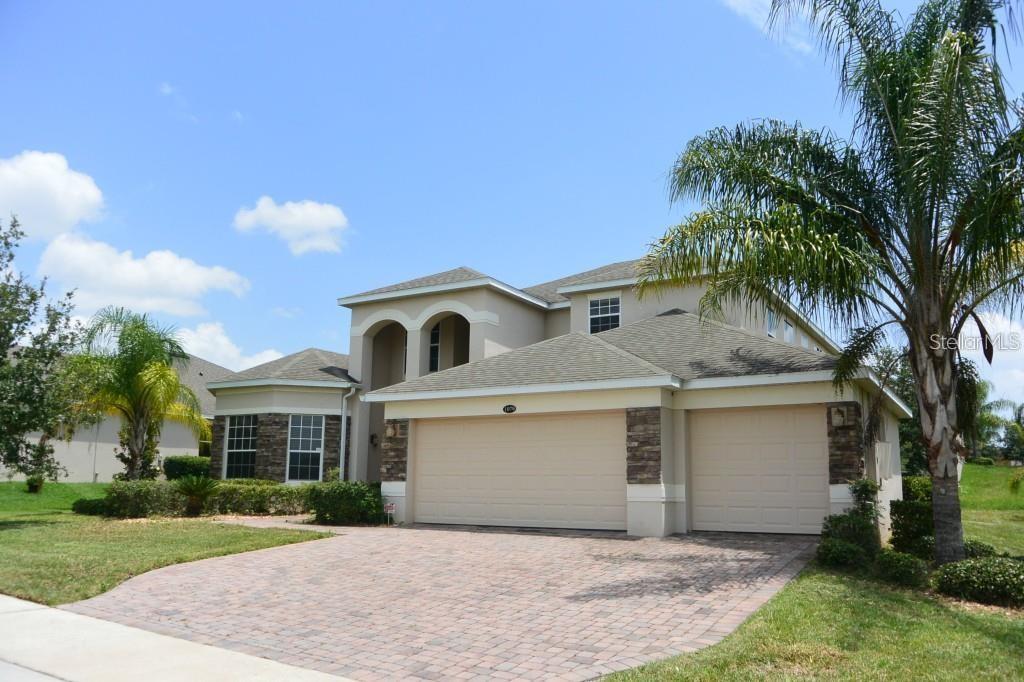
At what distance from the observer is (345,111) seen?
1608 centimetres

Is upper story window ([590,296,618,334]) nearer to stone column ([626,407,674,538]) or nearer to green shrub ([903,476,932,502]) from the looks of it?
stone column ([626,407,674,538])

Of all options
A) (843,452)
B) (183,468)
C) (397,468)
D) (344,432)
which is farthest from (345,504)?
(183,468)

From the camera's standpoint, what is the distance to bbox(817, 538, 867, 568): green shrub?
410 inches

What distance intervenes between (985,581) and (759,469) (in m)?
5.27

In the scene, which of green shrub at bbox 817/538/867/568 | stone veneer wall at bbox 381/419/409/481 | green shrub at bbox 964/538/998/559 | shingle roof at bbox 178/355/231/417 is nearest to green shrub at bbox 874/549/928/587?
green shrub at bbox 817/538/867/568

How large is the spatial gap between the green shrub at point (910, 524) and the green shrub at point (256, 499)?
13.6 meters

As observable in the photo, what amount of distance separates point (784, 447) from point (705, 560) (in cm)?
392

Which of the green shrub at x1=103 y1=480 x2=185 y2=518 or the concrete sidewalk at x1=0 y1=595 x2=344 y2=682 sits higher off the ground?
the green shrub at x1=103 y1=480 x2=185 y2=518

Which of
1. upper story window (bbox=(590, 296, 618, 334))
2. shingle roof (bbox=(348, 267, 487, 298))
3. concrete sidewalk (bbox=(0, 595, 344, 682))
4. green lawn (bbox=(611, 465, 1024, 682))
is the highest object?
shingle roof (bbox=(348, 267, 487, 298))

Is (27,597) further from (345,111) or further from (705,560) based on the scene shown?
(345,111)

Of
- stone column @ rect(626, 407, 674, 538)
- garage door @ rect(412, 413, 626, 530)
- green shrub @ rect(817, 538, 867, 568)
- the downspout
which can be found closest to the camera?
green shrub @ rect(817, 538, 867, 568)

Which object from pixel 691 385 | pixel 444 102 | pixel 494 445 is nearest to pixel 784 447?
pixel 691 385

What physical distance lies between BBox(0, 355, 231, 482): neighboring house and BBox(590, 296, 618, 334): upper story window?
51.1ft

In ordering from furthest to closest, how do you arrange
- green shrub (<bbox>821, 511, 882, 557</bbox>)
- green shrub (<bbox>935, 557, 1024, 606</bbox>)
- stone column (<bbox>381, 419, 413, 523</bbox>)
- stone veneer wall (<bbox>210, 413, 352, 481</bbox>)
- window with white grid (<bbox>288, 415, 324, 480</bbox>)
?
window with white grid (<bbox>288, 415, 324, 480</bbox>) < stone veneer wall (<bbox>210, 413, 352, 481</bbox>) < stone column (<bbox>381, 419, 413, 523</bbox>) < green shrub (<bbox>821, 511, 882, 557</bbox>) < green shrub (<bbox>935, 557, 1024, 606</bbox>)
